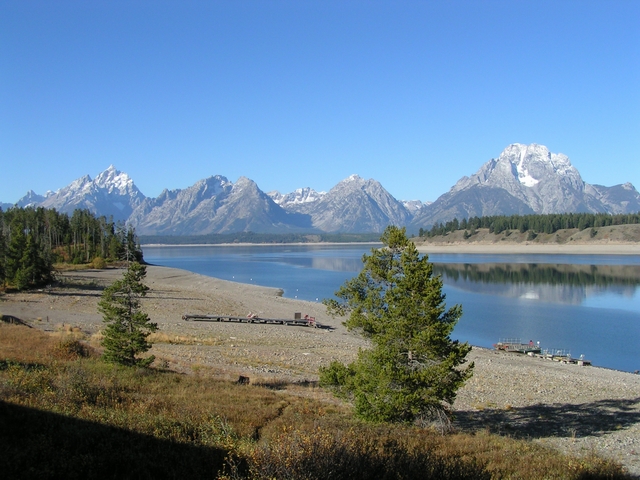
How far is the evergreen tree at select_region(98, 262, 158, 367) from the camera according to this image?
1947 cm

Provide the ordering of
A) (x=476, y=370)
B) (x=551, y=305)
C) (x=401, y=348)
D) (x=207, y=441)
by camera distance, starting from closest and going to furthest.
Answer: (x=207, y=441) → (x=401, y=348) → (x=476, y=370) → (x=551, y=305)

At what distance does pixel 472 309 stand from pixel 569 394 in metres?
38.6

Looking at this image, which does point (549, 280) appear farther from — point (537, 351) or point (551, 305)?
point (537, 351)

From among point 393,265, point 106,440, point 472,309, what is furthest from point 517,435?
point 472,309

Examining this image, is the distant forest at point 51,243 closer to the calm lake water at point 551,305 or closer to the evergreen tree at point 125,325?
the calm lake water at point 551,305

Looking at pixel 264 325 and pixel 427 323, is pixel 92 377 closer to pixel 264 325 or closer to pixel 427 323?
pixel 427 323

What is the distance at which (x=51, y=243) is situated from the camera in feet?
374

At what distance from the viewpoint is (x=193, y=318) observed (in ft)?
155

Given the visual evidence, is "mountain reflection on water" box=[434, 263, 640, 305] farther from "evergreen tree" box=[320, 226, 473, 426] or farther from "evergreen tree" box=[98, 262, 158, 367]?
"evergreen tree" box=[98, 262, 158, 367]

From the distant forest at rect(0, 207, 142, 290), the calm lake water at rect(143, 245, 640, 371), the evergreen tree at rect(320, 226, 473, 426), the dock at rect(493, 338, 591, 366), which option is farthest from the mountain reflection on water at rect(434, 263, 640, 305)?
the evergreen tree at rect(320, 226, 473, 426)

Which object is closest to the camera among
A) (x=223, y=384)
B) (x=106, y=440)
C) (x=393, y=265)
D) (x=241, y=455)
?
(x=241, y=455)

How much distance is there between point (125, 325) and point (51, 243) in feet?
353

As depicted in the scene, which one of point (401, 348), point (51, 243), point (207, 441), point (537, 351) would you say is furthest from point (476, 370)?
point (51, 243)

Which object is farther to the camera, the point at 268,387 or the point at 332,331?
the point at 332,331
